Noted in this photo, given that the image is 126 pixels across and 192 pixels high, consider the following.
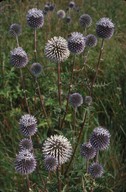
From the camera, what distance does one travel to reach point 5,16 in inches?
241

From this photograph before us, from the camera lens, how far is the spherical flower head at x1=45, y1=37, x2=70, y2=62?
8.70ft

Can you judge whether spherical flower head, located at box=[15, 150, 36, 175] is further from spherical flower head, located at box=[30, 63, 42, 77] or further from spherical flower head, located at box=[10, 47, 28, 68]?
spherical flower head, located at box=[30, 63, 42, 77]

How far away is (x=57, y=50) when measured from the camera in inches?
106

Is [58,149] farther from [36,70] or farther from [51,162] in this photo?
[36,70]

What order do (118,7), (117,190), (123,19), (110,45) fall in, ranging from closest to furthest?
(117,190)
(110,45)
(123,19)
(118,7)

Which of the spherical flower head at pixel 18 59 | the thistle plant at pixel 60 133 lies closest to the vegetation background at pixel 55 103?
the thistle plant at pixel 60 133

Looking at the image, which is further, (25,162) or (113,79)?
(113,79)

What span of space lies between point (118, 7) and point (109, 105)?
4.10 m

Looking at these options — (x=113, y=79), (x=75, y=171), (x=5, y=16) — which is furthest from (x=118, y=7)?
(x=75, y=171)

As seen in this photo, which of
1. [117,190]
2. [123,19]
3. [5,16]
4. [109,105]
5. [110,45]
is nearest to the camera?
[117,190]

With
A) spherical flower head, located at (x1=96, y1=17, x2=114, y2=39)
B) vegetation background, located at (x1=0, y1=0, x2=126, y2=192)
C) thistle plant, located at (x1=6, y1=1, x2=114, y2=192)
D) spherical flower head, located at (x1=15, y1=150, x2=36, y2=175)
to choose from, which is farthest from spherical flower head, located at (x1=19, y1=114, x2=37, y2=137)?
spherical flower head, located at (x1=96, y1=17, x2=114, y2=39)

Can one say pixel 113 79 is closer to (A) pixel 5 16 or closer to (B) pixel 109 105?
(B) pixel 109 105

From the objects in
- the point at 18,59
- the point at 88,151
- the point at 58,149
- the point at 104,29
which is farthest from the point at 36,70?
the point at 58,149

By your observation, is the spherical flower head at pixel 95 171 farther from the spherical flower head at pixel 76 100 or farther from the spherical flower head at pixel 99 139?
the spherical flower head at pixel 76 100
